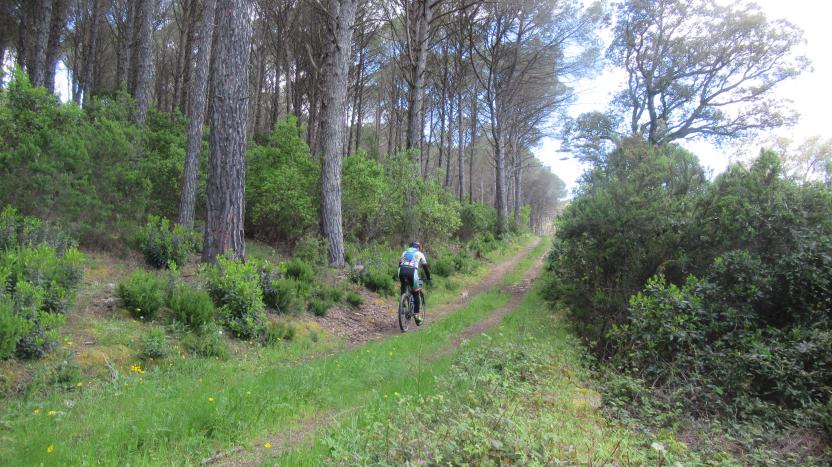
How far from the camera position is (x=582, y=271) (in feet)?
33.8

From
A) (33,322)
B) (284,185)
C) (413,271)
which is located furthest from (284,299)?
(284,185)

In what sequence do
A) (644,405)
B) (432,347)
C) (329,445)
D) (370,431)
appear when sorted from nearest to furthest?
1. (329,445)
2. (370,431)
3. (644,405)
4. (432,347)

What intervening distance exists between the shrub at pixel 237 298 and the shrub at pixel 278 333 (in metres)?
0.14

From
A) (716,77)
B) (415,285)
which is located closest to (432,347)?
(415,285)

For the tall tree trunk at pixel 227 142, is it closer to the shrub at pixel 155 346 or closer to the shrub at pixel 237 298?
the shrub at pixel 237 298

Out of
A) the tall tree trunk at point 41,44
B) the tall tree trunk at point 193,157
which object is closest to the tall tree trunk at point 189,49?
the tall tree trunk at point 41,44

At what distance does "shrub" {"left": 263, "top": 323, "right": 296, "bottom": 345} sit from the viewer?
6.97 m

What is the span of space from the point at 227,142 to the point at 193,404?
5.34 m

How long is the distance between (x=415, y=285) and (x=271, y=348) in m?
3.39

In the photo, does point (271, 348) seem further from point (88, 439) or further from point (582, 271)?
point (582, 271)

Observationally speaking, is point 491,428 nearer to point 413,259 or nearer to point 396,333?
point 396,333

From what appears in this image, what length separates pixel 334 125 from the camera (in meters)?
11.6

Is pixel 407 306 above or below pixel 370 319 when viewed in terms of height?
above

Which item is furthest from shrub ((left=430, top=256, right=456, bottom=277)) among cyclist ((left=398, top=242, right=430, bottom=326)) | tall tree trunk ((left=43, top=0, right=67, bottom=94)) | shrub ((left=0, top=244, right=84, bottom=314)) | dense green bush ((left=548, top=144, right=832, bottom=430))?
tall tree trunk ((left=43, top=0, right=67, bottom=94))
